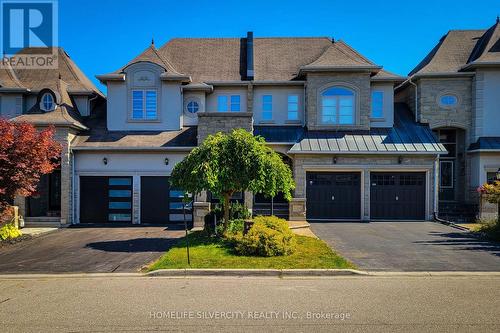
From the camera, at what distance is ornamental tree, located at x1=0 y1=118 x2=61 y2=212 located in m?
13.3

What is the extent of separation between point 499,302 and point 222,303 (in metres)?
5.30

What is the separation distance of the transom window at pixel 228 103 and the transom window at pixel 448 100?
38.7 feet

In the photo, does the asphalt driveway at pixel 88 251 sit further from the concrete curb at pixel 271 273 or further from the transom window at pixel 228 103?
the transom window at pixel 228 103

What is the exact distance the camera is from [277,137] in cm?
1970

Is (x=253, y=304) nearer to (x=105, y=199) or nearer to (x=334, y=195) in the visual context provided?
(x=334, y=195)

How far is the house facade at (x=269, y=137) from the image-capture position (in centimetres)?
1820

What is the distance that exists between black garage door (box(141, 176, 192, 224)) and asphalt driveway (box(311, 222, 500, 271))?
7076 millimetres

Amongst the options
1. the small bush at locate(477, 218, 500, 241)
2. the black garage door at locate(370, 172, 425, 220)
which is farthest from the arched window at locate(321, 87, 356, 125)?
the small bush at locate(477, 218, 500, 241)

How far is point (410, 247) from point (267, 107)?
1185 centimetres

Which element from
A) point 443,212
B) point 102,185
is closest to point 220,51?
point 102,185

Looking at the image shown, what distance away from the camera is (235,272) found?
28.8ft

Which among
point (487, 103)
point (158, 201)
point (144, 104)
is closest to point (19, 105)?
point (144, 104)

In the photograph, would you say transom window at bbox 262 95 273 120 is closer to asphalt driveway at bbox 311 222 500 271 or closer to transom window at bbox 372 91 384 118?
transom window at bbox 372 91 384 118

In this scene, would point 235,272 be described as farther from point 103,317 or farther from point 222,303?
point 103,317
